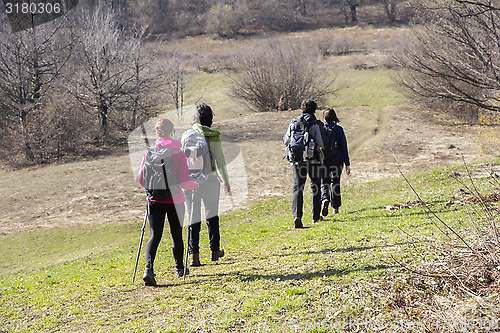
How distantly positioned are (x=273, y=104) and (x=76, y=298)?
3600cm

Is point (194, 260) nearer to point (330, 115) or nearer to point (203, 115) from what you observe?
point (203, 115)

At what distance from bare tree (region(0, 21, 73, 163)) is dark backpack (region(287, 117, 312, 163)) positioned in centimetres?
2248

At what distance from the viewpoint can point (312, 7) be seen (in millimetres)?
109250

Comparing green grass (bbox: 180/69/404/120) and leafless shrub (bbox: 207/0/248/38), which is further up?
leafless shrub (bbox: 207/0/248/38)

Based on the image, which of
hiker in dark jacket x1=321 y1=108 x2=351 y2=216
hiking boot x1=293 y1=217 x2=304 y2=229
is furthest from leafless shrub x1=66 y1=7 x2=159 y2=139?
hiking boot x1=293 y1=217 x2=304 y2=229

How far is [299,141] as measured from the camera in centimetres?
859

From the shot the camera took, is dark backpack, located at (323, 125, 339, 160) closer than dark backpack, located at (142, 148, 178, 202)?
No

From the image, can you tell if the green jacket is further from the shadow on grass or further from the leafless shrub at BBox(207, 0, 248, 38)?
the leafless shrub at BBox(207, 0, 248, 38)

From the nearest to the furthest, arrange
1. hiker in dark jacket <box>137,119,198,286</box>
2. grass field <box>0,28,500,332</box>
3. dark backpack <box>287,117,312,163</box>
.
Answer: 1. grass field <box>0,28,500,332</box>
2. hiker in dark jacket <box>137,119,198,286</box>
3. dark backpack <box>287,117,312,163</box>

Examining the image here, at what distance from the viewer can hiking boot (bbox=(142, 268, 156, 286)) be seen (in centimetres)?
635

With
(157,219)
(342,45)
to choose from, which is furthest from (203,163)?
(342,45)

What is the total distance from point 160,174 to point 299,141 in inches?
130

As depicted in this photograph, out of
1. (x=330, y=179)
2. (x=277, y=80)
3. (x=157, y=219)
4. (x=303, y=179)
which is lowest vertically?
(x=330, y=179)

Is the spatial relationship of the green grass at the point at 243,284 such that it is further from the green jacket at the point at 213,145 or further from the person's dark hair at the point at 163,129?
the person's dark hair at the point at 163,129
